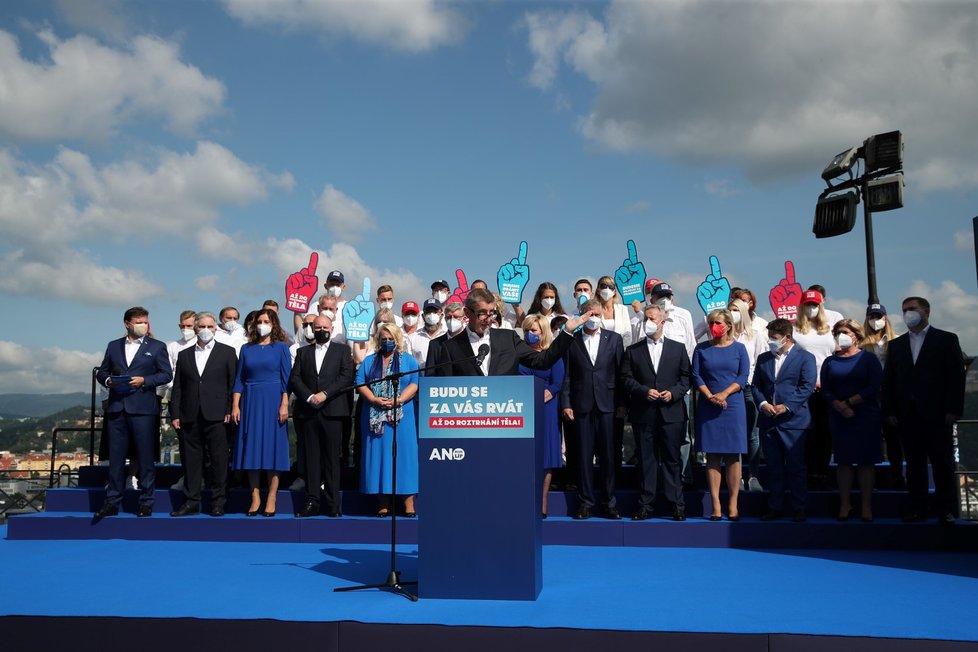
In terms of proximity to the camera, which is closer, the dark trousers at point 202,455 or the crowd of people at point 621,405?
the crowd of people at point 621,405

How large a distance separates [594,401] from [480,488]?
311cm

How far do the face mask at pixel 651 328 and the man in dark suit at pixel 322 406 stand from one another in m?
3.02

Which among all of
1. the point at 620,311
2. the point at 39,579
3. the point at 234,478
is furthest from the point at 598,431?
the point at 39,579

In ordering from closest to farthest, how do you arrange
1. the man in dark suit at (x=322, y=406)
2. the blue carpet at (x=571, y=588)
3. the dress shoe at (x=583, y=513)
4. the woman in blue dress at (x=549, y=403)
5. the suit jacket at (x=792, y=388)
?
the blue carpet at (x=571, y=588) < the suit jacket at (x=792, y=388) < the dress shoe at (x=583, y=513) < the woman in blue dress at (x=549, y=403) < the man in dark suit at (x=322, y=406)

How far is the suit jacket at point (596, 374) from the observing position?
783 cm

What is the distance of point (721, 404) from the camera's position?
7.44 meters

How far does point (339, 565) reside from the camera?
21.0 ft

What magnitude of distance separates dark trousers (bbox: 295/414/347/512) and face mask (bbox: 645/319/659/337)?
317 centimetres

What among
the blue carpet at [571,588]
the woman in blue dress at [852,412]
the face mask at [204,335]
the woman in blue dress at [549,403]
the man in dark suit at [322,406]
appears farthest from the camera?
the face mask at [204,335]

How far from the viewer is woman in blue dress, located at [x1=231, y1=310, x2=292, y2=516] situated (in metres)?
8.09

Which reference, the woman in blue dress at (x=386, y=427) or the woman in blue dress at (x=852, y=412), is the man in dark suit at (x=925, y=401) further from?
the woman in blue dress at (x=386, y=427)

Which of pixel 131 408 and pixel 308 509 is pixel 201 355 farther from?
pixel 308 509

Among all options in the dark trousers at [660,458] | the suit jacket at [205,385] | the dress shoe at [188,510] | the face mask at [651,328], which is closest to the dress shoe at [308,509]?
the dress shoe at [188,510]

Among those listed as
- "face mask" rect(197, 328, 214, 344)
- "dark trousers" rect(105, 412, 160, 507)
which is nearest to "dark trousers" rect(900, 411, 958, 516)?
"face mask" rect(197, 328, 214, 344)
